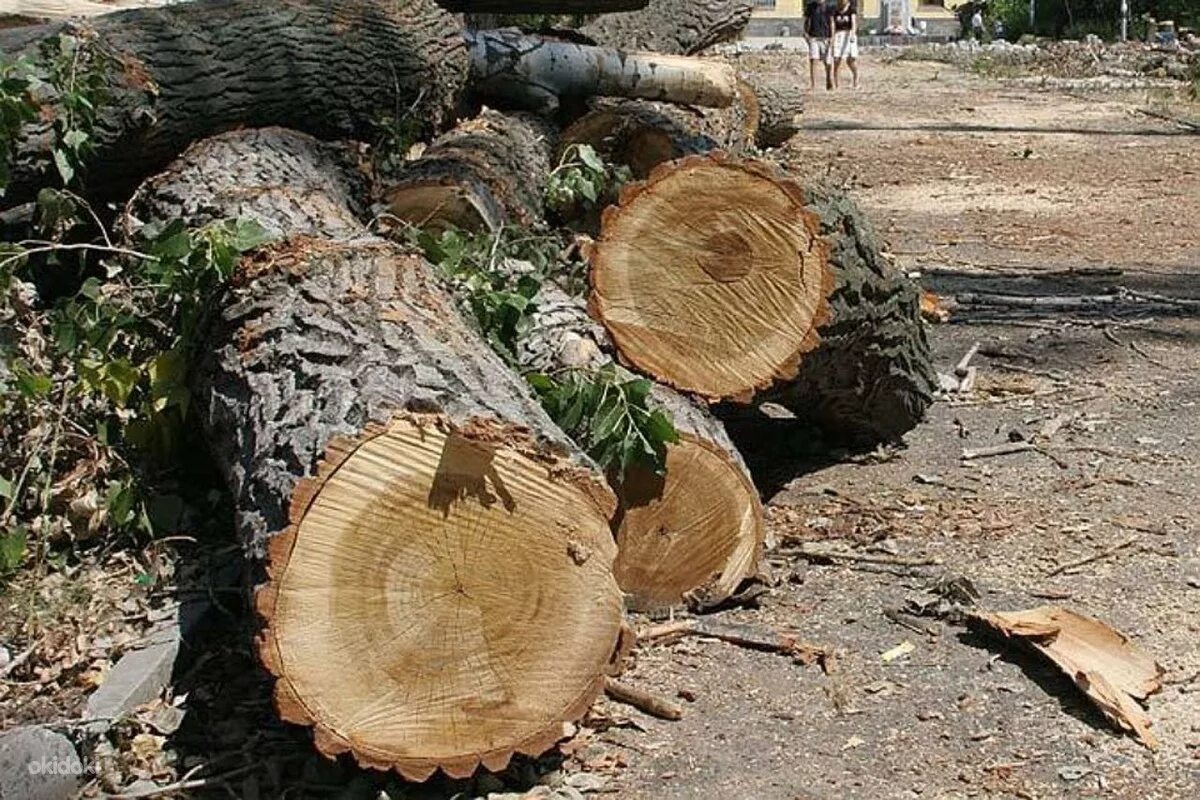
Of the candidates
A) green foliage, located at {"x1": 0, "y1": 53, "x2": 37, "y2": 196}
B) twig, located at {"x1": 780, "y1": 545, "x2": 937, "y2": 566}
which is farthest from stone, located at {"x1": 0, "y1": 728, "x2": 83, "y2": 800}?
twig, located at {"x1": 780, "y1": 545, "x2": 937, "y2": 566}

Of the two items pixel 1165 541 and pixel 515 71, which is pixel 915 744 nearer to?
pixel 1165 541

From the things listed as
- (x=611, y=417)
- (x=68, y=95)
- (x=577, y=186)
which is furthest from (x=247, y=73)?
(x=611, y=417)

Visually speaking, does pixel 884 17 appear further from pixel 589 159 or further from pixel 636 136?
pixel 589 159

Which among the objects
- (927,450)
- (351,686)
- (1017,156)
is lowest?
(1017,156)

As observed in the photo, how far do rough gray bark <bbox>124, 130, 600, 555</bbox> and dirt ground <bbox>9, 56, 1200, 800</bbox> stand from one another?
0.53m

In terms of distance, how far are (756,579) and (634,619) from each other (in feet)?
1.41

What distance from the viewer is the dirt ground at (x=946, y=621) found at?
355 centimetres

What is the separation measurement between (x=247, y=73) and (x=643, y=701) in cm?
352

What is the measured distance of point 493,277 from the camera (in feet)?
16.1

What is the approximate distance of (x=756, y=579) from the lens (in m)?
4.57

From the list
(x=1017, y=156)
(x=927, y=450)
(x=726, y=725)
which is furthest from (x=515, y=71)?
(x=1017, y=156)

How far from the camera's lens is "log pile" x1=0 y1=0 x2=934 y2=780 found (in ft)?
10.6

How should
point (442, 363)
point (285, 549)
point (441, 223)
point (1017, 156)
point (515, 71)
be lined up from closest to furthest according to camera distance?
point (285, 549) → point (442, 363) → point (441, 223) → point (515, 71) → point (1017, 156)

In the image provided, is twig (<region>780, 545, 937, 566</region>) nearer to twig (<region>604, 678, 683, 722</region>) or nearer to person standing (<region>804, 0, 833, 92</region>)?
twig (<region>604, 678, 683, 722</region>)
